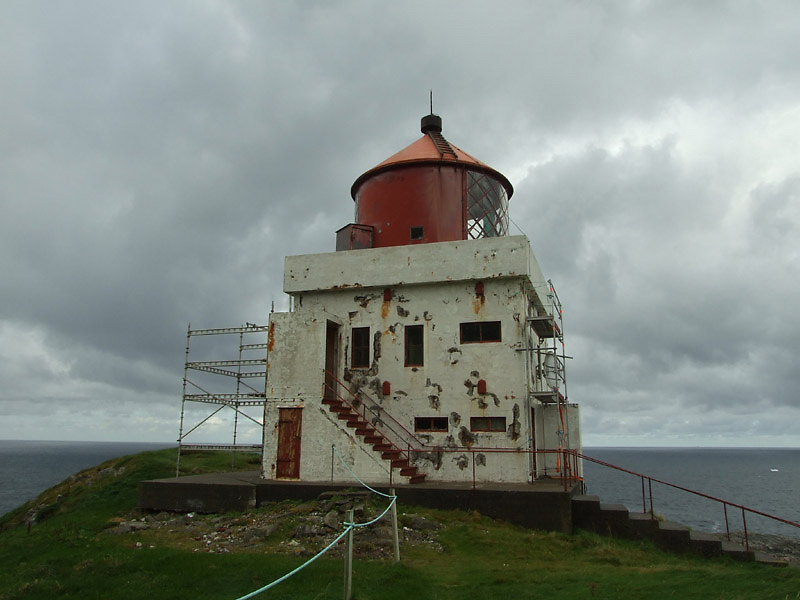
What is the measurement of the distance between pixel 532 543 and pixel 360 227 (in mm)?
11297

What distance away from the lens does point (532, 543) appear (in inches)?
493

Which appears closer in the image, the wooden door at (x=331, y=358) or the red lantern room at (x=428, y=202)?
the wooden door at (x=331, y=358)

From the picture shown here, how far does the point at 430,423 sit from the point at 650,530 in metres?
6.34

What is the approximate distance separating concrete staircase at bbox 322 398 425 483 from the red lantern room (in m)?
5.30

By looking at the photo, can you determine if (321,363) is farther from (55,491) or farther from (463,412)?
(55,491)

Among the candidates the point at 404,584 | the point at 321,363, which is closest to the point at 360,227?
the point at 321,363

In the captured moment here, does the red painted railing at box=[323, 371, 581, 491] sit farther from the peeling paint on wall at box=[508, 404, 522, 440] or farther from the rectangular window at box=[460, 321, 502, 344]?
the rectangular window at box=[460, 321, 502, 344]

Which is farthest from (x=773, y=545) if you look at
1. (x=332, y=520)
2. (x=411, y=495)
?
(x=332, y=520)

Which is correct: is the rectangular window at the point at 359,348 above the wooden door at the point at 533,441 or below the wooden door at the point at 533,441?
above

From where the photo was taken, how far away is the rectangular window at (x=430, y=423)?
56.8ft

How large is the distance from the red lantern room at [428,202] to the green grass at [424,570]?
8877mm

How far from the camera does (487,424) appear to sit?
16.9 m

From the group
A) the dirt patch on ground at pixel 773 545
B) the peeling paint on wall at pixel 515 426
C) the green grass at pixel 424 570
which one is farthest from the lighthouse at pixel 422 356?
the dirt patch on ground at pixel 773 545

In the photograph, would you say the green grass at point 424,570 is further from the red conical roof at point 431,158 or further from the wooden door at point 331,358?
the red conical roof at point 431,158
